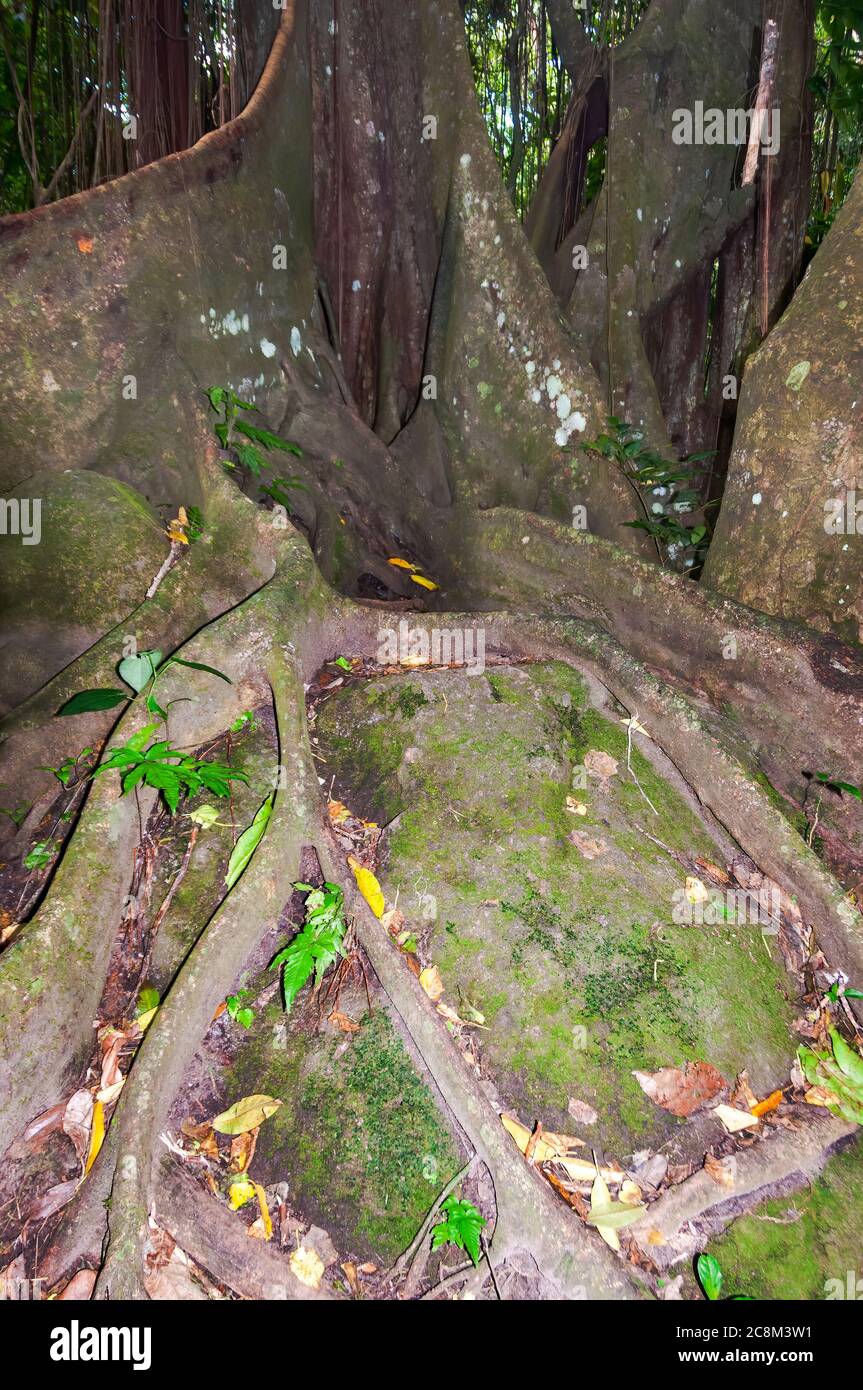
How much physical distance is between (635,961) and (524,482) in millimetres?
2999

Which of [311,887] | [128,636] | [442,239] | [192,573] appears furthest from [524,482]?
[311,887]

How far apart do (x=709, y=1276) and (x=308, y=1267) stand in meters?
0.93

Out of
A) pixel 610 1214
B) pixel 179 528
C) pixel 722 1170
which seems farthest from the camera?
pixel 179 528

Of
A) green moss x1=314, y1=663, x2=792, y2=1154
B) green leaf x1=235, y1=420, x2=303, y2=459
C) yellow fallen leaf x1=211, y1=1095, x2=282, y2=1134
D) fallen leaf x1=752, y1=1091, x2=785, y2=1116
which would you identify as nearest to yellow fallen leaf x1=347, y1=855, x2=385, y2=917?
green moss x1=314, y1=663, x2=792, y2=1154

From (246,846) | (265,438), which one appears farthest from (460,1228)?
(265,438)

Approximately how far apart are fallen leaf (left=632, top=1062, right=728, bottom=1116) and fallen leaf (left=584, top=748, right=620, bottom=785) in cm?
104

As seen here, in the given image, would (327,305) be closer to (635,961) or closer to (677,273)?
(677,273)

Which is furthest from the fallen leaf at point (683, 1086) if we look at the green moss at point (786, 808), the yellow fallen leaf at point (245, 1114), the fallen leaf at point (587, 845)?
the green moss at point (786, 808)

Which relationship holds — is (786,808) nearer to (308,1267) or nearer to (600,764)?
(600,764)

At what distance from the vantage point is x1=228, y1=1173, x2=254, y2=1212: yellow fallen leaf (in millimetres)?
1941

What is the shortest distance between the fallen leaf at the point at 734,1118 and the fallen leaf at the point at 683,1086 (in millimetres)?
39

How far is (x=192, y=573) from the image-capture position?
10.7 ft

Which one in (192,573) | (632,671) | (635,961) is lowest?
(635,961)

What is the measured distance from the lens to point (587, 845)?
271 centimetres
